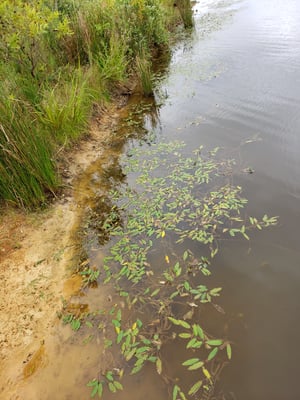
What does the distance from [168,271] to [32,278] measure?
148 centimetres

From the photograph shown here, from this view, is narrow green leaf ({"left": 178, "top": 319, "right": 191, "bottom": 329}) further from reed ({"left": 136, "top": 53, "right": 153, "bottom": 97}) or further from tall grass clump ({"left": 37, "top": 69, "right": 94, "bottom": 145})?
reed ({"left": 136, "top": 53, "right": 153, "bottom": 97})

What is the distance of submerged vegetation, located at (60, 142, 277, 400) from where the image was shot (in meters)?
2.40

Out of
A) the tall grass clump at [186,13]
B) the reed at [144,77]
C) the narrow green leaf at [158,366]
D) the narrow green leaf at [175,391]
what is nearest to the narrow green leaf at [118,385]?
the narrow green leaf at [158,366]

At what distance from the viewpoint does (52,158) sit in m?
4.36

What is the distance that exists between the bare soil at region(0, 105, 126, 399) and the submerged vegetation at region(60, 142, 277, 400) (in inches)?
11.9

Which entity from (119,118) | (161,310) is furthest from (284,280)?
(119,118)

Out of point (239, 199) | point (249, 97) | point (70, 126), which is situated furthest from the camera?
point (249, 97)

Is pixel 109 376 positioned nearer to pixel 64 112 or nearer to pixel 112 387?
pixel 112 387

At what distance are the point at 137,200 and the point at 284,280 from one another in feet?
7.03

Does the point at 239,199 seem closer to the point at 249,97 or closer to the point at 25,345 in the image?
the point at 25,345

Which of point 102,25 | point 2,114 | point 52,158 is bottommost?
point 52,158

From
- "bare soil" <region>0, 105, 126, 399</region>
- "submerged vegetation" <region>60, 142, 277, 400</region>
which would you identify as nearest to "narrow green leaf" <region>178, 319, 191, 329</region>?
"submerged vegetation" <region>60, 142, 277, 400</region>

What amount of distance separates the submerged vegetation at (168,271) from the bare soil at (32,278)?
11.9 inches

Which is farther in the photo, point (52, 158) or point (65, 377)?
point (52, 158)
